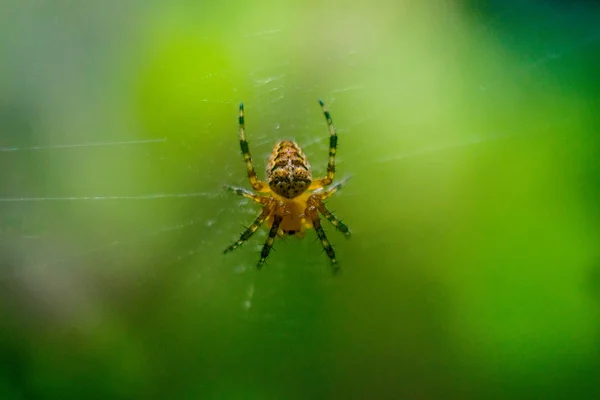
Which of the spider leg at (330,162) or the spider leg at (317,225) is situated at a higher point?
the spider leg at (330,162)

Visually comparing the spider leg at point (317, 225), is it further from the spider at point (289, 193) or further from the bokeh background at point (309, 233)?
the bokeh background at point (309, 233)

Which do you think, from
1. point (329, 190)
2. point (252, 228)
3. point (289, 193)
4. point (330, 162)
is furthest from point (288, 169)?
point (252, 228)

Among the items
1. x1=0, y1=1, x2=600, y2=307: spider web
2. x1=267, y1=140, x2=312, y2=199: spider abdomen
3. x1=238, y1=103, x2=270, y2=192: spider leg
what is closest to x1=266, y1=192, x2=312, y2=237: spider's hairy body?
x1=238, y1=103, x2=270, y2=192: spider leg

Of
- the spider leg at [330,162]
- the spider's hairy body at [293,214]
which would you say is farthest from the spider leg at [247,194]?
the spider leg at [330,162]

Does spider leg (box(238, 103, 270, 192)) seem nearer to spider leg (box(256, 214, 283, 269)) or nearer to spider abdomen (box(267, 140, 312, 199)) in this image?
spider abdomen (box(267, 140, 312, 199))

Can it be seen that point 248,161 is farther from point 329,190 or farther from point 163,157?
point 163,157

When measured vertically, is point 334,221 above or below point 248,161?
below
